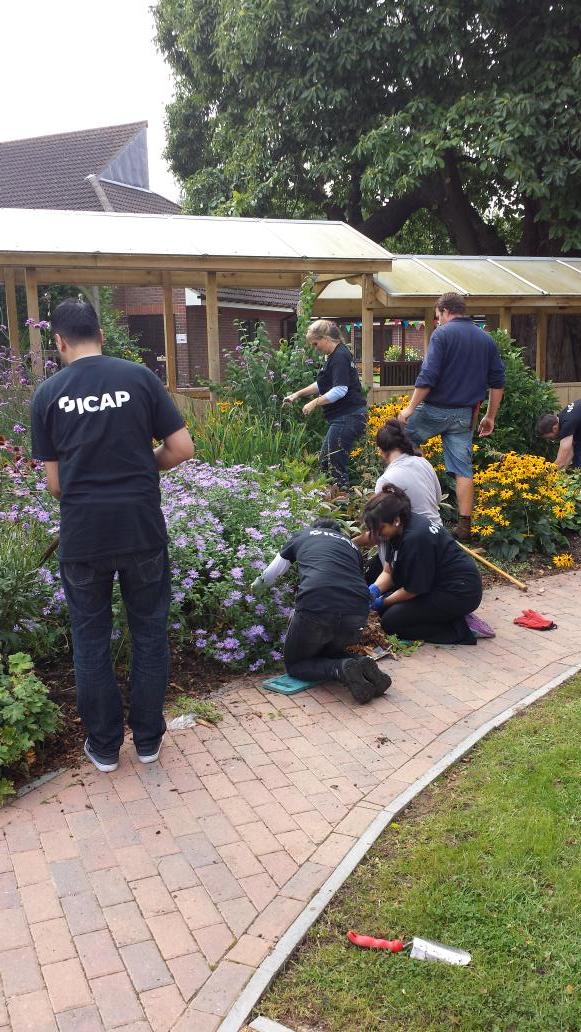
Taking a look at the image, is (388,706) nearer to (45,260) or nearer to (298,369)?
(298,369)

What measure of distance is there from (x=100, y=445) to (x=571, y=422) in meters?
5.67

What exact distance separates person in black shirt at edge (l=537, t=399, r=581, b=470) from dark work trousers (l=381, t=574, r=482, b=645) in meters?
2.99

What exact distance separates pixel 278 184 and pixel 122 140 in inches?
424

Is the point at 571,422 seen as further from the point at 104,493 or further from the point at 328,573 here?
the point at 104,493

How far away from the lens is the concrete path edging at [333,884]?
7.80 ft

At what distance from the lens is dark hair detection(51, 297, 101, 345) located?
11.0 ft

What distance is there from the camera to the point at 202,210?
19.4 m

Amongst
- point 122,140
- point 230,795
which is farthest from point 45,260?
point 122,140

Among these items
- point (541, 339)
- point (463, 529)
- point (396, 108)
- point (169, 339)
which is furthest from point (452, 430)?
point (396, 108)

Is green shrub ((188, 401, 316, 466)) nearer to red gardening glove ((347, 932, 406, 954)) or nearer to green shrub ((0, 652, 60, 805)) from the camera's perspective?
green shrub ((0, 652, 60, 805))

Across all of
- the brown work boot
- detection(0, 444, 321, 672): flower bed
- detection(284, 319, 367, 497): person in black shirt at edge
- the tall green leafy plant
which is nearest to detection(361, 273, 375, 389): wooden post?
the tall green leafy plant

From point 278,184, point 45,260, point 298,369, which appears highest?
point 278,184

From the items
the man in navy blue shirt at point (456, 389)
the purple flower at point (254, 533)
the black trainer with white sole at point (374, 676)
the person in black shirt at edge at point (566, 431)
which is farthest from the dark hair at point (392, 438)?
the person in black shirt at edge at point (566, 431)

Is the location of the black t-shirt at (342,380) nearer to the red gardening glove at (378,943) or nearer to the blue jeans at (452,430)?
the blue jeans at (452,430)
